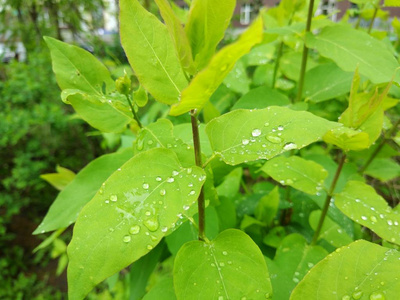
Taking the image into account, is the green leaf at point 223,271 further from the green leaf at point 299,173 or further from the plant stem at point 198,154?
the green leaf at point 299,173

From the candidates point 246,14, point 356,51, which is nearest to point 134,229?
point 356,51

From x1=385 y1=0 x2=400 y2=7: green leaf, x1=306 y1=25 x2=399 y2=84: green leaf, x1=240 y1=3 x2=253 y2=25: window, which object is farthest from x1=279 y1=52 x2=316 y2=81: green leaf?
x1=240 y1=3 x2=253 y2=25: window

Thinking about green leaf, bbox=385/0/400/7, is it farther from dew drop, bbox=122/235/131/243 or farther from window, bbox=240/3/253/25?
window, bbox=240/3/253/25

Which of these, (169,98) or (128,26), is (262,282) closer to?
(169,98)

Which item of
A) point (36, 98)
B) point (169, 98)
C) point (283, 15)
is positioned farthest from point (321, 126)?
point (36, 98)

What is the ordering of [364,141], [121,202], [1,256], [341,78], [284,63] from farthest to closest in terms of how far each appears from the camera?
[1,256] → [284,63] → [341,78] → [364,141] → [121,202]

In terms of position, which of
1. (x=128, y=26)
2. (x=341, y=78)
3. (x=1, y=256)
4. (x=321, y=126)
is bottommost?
(x=1, y=256)
